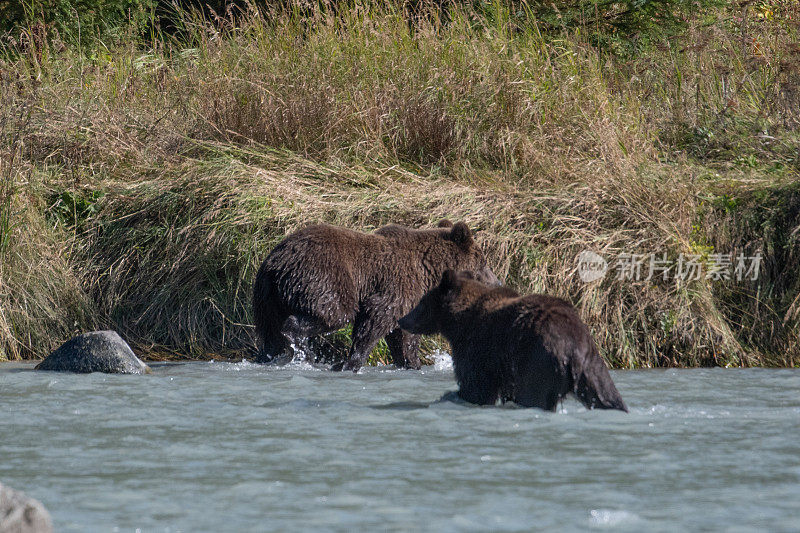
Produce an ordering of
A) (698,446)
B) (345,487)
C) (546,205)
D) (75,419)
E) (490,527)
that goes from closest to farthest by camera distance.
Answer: (490,527), (345,487), (698,446), (75,419), (546,205)

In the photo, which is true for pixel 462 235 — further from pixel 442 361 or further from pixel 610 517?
pixel 610 517

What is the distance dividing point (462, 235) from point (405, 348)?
1.07 meters

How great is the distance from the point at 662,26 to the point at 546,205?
6.99 meters

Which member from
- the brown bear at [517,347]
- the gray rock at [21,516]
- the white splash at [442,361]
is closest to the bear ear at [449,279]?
the brown bear at [517,347]

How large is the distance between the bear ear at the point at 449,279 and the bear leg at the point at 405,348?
1.85 m

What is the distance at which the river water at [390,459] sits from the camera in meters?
3.88

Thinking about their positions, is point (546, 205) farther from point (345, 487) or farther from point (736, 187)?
point (345, 487)

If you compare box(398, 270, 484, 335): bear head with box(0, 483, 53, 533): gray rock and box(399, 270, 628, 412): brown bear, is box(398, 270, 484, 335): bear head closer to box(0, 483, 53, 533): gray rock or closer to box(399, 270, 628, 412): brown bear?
box(399, 270, 628, 412): brown bear

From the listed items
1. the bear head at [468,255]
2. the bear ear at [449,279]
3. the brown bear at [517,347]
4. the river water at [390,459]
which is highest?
the bear head at [468,255]

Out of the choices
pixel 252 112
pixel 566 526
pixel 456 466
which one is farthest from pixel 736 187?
pixel 566 526

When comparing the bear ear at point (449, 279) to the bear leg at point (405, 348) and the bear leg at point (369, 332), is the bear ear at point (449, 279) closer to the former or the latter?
the bear leg at point (369, 332)

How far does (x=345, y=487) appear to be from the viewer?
4.30 m

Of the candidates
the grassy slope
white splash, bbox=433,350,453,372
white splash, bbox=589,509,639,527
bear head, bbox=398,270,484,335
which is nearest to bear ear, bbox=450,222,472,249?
the grassy slope

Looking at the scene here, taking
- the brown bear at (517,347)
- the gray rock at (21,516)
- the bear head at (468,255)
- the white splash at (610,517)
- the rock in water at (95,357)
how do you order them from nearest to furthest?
the gray rock at (21,516), the white splash at (610,517), the brown bear at (517,347), the rock in water at (95,357), the bear head at (468,255)
